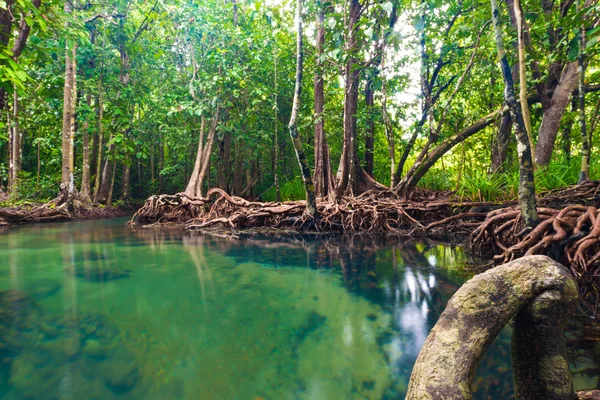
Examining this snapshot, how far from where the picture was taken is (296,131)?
6203mm

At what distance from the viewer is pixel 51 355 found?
6.12 ft

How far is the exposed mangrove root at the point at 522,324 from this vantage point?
1.02m

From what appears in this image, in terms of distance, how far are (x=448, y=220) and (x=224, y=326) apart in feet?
15.9

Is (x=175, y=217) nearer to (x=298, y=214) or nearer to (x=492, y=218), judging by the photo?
(x=298, y=214)

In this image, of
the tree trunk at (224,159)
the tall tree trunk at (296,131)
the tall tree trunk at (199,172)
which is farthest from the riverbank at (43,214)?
the tall tree trunk at (296,131)

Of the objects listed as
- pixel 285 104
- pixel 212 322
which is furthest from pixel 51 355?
pixel 285 104

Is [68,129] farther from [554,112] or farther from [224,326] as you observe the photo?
[554,112]

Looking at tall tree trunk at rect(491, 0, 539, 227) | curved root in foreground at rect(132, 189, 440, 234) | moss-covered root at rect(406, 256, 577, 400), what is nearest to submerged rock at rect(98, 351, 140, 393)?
moss-covered root at rect(406, 256, 577, 400)

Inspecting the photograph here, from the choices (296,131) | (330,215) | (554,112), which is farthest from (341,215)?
(554,112)

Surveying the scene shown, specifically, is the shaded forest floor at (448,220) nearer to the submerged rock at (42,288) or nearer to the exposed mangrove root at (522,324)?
the exposed mangrove root at (522,324)

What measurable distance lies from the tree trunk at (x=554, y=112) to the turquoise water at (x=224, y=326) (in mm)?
4394

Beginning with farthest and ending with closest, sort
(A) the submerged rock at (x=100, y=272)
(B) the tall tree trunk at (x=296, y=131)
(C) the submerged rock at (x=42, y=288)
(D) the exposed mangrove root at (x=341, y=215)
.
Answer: (D) the exposed mangrove root at (x=341, y=215) → (B) the tall tree trunk at (x=296, y=131) → (A) the submerged rock at (x=100, y=272) → (C) the submerged rock at (x=42, y=288)

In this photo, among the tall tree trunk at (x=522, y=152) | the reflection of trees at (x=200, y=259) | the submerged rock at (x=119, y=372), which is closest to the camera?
the submerged rock at (x=119, y=372)

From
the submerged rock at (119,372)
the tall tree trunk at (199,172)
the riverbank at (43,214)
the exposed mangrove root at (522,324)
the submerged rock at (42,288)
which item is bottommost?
the submerged rock at (119,372)
